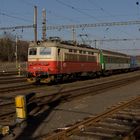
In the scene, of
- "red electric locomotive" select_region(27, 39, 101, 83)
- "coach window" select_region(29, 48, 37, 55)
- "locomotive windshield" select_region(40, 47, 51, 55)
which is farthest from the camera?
"coach window" select_region(29, 48, 37, 55)

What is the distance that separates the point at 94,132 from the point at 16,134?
2.00 meters

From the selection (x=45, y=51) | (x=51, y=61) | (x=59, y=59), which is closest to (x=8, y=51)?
(x=45, y=51)

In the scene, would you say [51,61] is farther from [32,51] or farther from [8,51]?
[8,51]

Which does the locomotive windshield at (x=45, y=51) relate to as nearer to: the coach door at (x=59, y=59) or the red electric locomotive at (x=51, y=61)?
the red electric locomotive at (x=51, y=61)

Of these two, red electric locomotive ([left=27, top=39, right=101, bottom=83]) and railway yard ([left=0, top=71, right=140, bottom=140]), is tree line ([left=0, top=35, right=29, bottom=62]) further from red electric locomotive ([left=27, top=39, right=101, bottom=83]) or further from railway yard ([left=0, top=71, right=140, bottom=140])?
railway yard ([left=0, top=71, right=140, bottom=140])

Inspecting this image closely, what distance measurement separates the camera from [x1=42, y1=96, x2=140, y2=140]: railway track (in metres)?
8.61

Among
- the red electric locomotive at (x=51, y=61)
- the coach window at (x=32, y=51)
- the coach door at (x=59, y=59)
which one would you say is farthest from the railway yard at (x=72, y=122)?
the coach window at (x=32, y=51)

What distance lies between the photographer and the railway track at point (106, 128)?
8609 millimetres

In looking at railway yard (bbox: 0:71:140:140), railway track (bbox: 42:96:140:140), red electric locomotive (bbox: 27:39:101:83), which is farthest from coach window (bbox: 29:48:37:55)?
railway track (bbox: 42:96:140:140)

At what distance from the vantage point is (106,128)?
9789mm

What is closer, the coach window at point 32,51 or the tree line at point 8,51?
the coach window at point 32,51

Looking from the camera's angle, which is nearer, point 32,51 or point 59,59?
point 59,59

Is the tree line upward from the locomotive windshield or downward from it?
upward

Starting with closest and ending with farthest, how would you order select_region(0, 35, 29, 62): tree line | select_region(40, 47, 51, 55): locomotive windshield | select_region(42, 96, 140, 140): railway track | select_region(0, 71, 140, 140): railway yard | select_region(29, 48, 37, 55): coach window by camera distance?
select_region(42, 96, 140, 140): railway track
select_region(0, 71, 140, 140): railway yard
select_region(40, 47, 51, 55): locomotive windshield
select_region(29, 48, 37, 55): coach window
select_region(0, 35, 29, 62): tree line
